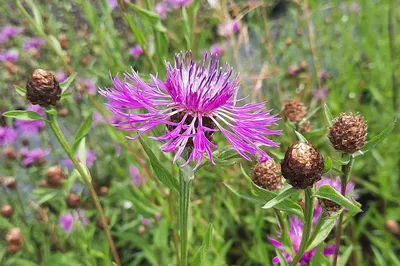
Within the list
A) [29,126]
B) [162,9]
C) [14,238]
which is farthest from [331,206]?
[162,9]

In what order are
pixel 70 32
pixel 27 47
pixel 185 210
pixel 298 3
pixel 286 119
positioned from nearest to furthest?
pixel 185 210 → pixel 286 119 → pixel 298 3 → pixel 27 47 → pixel 70 32

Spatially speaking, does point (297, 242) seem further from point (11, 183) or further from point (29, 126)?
point (29, 126)

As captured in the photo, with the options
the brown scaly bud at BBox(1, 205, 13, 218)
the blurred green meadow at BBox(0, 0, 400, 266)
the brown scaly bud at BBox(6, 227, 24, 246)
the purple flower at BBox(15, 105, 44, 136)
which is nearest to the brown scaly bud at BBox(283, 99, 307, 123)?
the blurred green meadow at BBox(0, 0, 400, 266)

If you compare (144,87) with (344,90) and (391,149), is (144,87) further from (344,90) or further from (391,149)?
(344,90)

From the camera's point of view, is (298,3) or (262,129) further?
(298,3)

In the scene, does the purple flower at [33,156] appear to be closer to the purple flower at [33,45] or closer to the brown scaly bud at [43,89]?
the purple flower at [33,45]

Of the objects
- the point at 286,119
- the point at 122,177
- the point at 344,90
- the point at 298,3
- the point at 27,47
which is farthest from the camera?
the point at 27,47

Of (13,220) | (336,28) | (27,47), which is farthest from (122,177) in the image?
(336,28)
